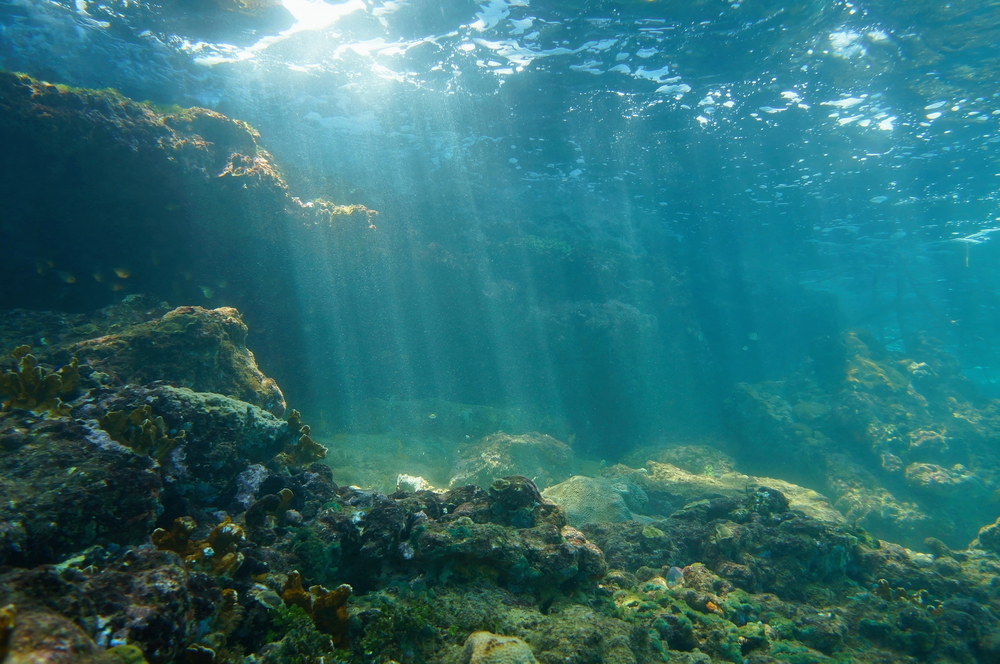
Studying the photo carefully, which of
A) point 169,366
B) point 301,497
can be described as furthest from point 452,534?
point 169,366

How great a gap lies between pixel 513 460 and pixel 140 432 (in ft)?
31.3

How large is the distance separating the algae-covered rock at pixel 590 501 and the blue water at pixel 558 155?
20.9 feet

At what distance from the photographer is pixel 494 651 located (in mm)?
2982

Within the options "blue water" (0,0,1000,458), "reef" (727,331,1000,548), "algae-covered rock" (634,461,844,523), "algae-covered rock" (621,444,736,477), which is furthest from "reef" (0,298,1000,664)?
"reef" (727,331,1000,548)

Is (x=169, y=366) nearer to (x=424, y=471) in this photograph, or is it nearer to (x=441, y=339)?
(x=424, y=471)

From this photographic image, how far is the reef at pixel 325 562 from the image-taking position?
2.92 meters

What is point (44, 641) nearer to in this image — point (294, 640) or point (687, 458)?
point (294, 640)

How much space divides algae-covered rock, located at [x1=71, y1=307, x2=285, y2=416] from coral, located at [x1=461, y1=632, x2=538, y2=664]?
640cm

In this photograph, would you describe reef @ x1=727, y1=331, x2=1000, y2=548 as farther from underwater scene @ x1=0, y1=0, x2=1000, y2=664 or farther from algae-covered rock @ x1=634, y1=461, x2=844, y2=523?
algae-covered rock @ x1=634, y1=461, x2=844, y2=523

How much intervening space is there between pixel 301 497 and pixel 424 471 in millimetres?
6483

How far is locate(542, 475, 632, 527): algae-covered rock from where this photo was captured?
8820 mm

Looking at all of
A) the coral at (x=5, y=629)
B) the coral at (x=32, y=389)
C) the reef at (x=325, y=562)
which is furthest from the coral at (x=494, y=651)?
the coral at (x=32, y=389)

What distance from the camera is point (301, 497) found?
5.46 meters

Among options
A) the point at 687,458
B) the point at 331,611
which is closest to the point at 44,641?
the point at 331,611
